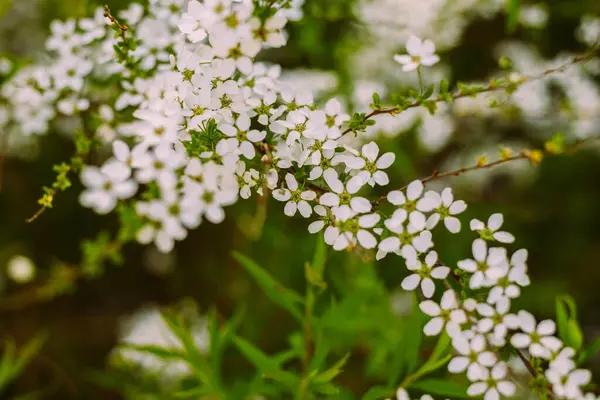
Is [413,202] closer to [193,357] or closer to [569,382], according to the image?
[569,382]

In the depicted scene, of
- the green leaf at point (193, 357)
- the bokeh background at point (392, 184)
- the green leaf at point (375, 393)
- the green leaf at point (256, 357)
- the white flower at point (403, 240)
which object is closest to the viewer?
the white flower at point (403, 240)

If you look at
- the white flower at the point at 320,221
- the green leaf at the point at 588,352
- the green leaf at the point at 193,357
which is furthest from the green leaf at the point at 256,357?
the green leaf at the point at 588,352

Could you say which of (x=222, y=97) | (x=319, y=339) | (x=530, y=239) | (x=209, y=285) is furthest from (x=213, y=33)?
(x=530, y=239)

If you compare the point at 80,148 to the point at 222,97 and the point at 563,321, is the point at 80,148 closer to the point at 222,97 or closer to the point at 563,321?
the point at 222,97

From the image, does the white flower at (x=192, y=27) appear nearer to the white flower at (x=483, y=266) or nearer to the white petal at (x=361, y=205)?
the white petal at (x=361, y=205)

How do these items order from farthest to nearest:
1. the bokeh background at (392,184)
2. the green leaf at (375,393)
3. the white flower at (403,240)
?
the bokeh background at (392,184)
the green leaf at (375,393)
the white flower at (403,240)

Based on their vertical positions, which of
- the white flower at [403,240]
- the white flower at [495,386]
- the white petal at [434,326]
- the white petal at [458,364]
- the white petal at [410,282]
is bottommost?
the white flower at [495,386]
